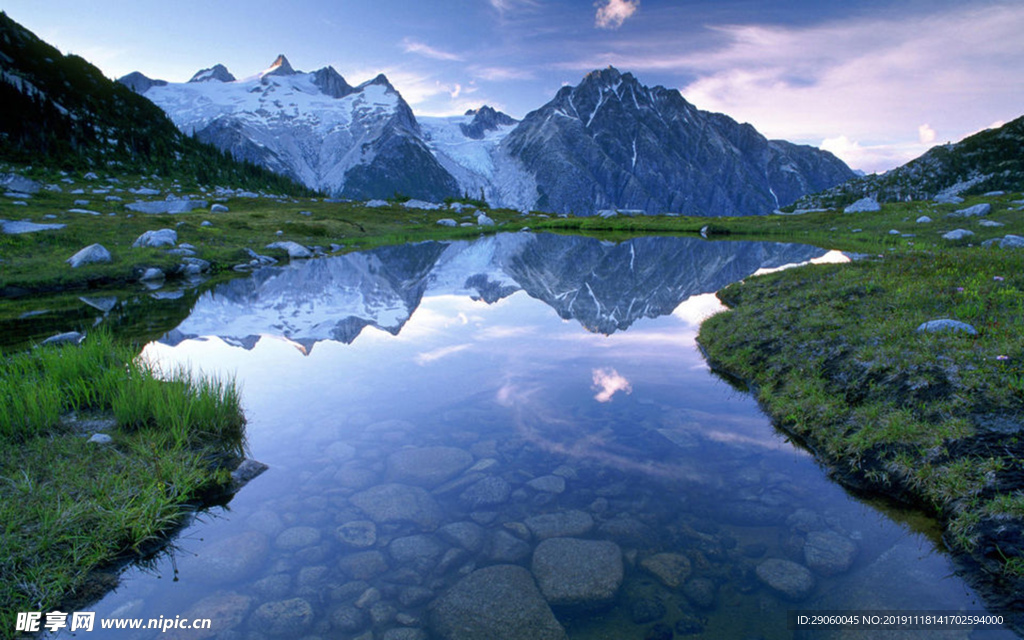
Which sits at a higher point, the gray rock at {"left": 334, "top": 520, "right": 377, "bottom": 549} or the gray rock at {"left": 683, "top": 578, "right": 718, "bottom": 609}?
the gray rock at {"left": 683, "top": 578, "right": 718, "bottom": 609}

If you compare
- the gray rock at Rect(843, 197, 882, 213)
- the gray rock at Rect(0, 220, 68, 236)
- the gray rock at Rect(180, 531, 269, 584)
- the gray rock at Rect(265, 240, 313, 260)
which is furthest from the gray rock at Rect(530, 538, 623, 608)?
the gray rock at Rect(843, 197, 882, 213)

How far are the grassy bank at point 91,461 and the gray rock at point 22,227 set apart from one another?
2610 centimetres

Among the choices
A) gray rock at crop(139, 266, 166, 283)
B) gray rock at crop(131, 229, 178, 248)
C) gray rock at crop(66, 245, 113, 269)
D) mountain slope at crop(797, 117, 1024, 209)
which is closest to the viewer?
gray rock at crop(66, 245, 113, 269)

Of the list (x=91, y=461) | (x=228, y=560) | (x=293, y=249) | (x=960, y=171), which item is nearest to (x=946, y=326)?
(x=228, y=560)

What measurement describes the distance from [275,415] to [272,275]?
22856mm

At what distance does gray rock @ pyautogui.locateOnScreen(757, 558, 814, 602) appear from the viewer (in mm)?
5277

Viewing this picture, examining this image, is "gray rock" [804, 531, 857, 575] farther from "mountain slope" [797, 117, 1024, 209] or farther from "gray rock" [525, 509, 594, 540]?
"mountain slope" [797, 117, 1024, 209]

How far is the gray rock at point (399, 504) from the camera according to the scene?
6.69m

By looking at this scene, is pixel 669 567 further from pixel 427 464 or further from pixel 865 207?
pixel 865 207

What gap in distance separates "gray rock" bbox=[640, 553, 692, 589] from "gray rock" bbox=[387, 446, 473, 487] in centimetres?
350

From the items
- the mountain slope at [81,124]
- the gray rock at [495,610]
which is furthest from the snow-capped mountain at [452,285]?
the mountain slope at [81,124]

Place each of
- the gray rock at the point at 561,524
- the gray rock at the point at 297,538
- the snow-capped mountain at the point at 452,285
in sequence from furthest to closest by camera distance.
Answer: the snow-capped mountain at the point at 452,285 < the gray rock at the point at 561,524 < the gray rock at the point at 297,538

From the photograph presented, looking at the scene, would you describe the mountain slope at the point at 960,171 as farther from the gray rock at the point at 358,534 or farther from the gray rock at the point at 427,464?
the gray rock at the point at 358,534

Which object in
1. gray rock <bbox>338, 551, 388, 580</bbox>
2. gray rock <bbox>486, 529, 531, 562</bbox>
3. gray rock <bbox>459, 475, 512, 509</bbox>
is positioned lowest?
gray rock <bbox>338, 551, 388, 580</bbox>
